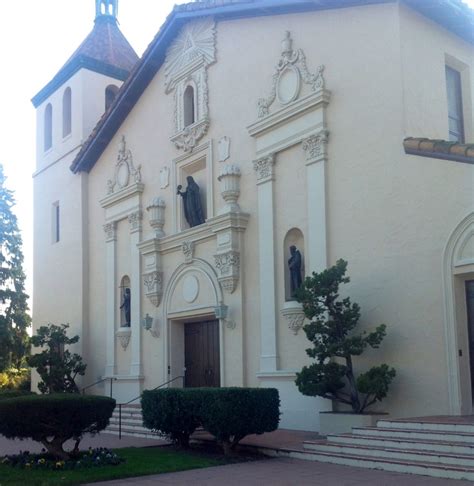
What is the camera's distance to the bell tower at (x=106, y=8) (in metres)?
29.7

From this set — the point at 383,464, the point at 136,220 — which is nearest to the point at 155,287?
the point at 136,220

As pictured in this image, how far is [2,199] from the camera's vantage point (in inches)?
1433

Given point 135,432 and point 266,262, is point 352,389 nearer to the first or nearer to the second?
point 266,262

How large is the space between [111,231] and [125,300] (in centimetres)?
244

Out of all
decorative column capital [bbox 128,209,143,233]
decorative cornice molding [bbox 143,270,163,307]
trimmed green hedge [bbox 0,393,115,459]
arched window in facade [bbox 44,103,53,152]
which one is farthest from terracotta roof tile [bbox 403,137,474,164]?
arched window in facade [bbox 44,103,53,152]

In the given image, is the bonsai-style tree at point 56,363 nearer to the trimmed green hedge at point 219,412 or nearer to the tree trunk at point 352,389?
the trimmed green hedge at point 219,412

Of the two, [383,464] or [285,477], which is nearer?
[285,477]

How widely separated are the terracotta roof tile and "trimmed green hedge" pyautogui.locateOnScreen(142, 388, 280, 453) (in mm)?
4942

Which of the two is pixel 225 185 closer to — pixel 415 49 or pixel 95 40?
pixel 415 49

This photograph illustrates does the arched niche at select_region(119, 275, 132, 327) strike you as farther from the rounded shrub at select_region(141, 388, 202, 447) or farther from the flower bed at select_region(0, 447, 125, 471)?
the flower bed at select_region(0, 447, 125, 471)

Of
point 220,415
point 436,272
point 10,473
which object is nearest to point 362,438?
point 220,415

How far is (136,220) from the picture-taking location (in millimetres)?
22203

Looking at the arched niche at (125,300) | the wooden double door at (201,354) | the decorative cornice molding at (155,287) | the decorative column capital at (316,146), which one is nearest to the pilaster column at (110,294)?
the arched niche at (125,300)

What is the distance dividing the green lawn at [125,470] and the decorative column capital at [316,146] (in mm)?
6695
